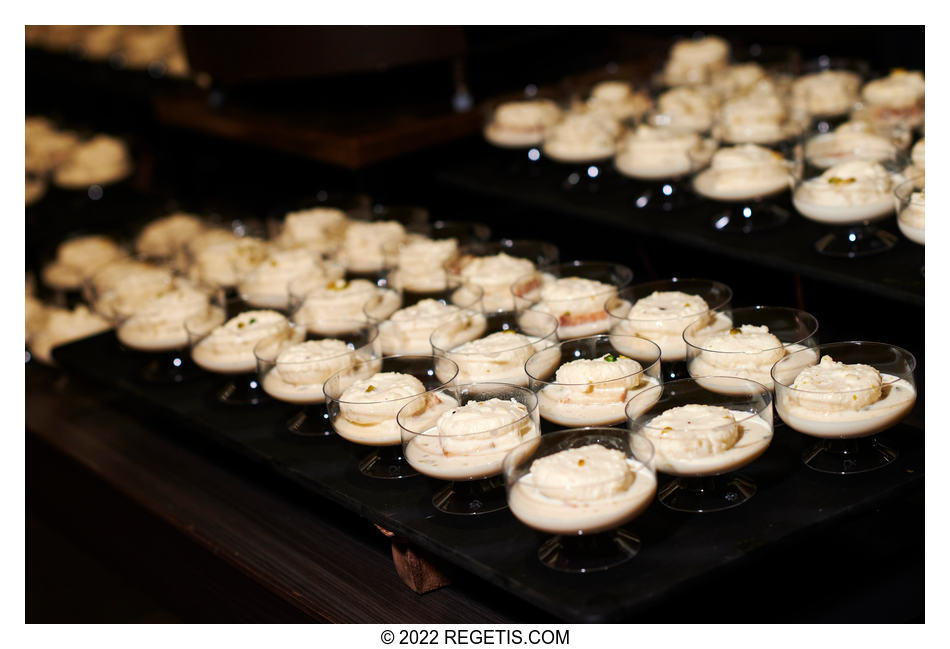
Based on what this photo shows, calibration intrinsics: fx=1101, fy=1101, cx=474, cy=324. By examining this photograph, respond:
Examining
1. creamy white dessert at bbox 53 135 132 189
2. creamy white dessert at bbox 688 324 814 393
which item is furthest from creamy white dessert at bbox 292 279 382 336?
creamy white dessert at bbox 53 135 132 189

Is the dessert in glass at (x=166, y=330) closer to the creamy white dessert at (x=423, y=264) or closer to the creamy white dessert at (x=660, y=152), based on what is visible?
the creamy white dessert at (x=423, y=264)

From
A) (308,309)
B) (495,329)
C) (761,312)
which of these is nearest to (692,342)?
(761,312)

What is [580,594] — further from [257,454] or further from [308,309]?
[308,309]

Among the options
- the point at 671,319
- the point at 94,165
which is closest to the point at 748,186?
the point at 671,319

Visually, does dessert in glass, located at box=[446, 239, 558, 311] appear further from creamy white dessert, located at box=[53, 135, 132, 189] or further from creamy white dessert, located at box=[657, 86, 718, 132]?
creamy white dessert, located at box=[53, 135, 132, 189]

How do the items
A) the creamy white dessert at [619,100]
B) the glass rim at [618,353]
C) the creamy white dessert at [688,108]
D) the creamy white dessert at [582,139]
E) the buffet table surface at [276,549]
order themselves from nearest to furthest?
the glass rim at [618,353] < the buffet table surface at [276,549] < the creamy white dessert at [582,139] < the creamy white dessert at [688,108] < the creamy white dessert at [619,100]

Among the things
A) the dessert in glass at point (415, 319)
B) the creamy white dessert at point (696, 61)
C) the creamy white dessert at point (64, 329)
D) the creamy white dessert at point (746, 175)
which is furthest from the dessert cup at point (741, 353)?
the creamy white dessert at point (64, 329)

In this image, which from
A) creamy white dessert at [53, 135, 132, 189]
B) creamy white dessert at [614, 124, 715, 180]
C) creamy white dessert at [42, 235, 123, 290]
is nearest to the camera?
creamy white dessert at [614, 124, 715, 180]
